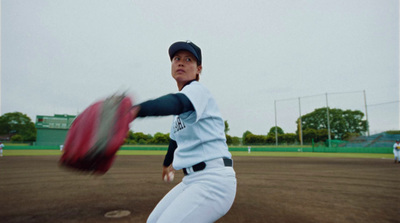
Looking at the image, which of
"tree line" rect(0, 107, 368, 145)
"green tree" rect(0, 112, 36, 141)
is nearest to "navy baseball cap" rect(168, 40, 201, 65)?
"tree line" rect(0, 107, 368, 145)

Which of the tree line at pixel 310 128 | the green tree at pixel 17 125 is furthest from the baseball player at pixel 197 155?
the green tree at pixel 17 125

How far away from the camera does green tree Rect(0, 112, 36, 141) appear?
76.1 meters

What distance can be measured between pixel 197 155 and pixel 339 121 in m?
88.0

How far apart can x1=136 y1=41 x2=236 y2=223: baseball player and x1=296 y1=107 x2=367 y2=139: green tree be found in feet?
281

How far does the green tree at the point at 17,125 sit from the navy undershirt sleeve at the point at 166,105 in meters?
94.7

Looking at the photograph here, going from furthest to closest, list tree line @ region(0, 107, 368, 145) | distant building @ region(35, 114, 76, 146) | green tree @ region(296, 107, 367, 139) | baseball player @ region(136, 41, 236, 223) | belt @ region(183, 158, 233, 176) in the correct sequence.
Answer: green tree @ region(296, 107, 367, 139) < tree line @ region(0, 107, 368, 145) < distant building @ region(35, 114, 76, 146) < belt @ region(183, 158, 233, 176) < baseball player @ region(136, 41, 236, 223)

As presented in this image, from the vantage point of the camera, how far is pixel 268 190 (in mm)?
6227

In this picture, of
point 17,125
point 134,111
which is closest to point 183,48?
point 134,111

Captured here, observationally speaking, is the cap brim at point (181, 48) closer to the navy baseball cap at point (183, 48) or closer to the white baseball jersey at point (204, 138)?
the navy baseball cap at point (183, 48)

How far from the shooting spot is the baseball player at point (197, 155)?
1.38 m

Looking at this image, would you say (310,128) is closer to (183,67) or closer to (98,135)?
(183,67)

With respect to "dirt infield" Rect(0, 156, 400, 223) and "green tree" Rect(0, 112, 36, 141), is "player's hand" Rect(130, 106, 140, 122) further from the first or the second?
"green tree" Rect(0, 112, 36, 141)

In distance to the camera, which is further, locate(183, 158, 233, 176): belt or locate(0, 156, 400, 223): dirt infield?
locate(0, 156, 400, 223): dirt infield

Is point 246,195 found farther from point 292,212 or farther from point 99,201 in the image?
point 99,201
